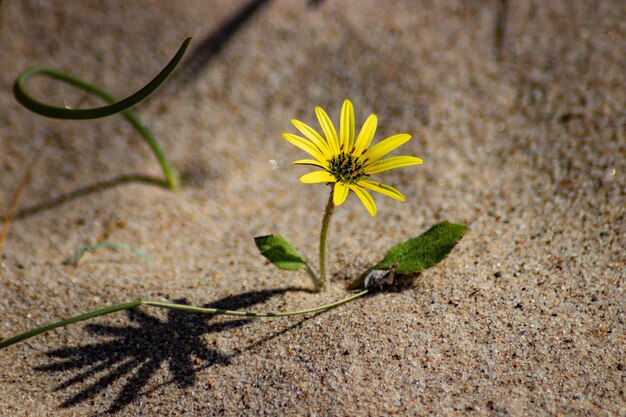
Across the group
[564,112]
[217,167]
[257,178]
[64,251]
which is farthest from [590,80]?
[64,251]

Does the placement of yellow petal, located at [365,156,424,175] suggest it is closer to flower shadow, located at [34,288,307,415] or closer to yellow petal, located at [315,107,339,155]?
yellow petal, located at [315,107,339,155]

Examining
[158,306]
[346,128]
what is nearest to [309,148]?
[346,128]

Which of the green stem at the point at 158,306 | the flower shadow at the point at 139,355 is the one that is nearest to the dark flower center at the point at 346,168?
the green stem at the point at 158,306

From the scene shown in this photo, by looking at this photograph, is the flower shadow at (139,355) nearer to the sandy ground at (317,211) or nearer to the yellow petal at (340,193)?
the sandy ground at (317,211)

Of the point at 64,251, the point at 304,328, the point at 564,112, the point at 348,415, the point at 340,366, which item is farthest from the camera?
the point at 564,112

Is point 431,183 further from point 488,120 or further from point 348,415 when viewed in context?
point 348,415

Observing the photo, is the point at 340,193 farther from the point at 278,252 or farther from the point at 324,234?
the point at 278,252

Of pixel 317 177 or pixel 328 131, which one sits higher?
pixel 328 131
